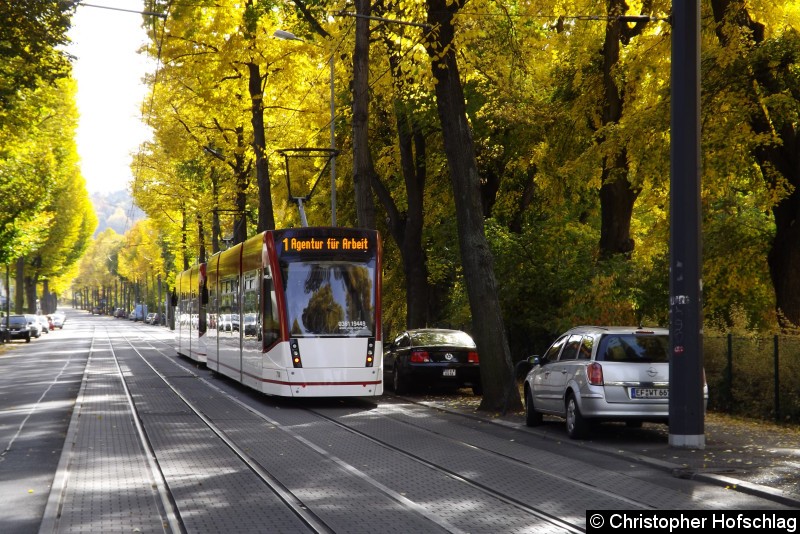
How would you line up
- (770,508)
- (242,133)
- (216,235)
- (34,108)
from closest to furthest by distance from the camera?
(770,508) < (34,108) < (242,133) < (216,235)

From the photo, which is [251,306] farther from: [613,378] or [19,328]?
[19,328]

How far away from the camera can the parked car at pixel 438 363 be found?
78.1 feet

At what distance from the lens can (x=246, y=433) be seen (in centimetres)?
1658

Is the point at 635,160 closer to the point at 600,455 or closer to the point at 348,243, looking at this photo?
the point at 348,243

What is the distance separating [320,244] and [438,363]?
13.7 feet

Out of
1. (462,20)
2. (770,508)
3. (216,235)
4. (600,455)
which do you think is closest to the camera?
(770,508)

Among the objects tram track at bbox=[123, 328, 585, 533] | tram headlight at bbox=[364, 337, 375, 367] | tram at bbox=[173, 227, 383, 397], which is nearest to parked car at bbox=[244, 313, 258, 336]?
tram at bbox=[173, 227, 383, 397]

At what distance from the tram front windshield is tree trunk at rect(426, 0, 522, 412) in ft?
7.14

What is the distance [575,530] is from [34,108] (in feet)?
88.5

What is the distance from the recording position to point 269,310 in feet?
71.0

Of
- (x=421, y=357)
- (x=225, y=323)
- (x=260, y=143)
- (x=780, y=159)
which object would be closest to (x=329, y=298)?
(x=421, y=357)

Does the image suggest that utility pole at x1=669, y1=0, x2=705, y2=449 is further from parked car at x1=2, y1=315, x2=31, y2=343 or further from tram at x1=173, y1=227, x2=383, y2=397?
parked car at x1=2, y1=315, x2=31, y2=343

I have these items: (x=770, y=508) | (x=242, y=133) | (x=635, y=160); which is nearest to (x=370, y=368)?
(x=635, y=160)

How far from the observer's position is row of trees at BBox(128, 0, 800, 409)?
2038cm
